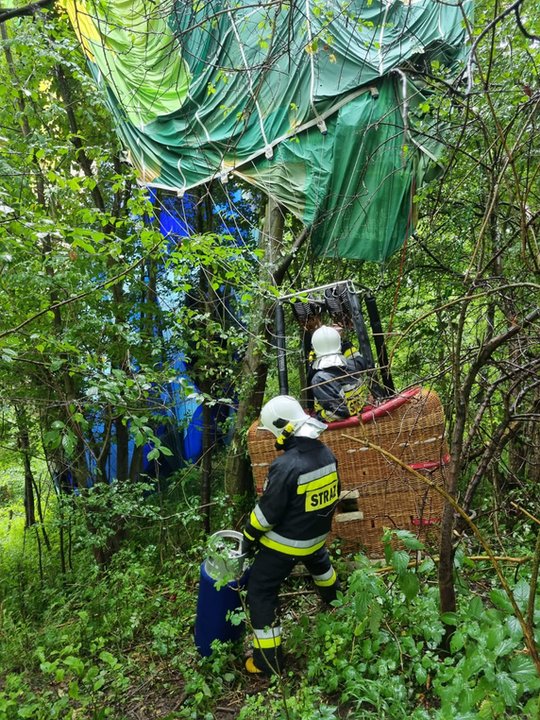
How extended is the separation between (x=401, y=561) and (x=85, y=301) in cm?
319

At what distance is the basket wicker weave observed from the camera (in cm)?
325

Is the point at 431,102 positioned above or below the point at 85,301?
above

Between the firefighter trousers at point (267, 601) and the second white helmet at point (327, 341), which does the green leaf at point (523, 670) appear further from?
the second white helmet at point (327, 341)

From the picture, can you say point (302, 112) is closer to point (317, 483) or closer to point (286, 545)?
point (317, 483)

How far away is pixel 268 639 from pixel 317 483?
98 cm

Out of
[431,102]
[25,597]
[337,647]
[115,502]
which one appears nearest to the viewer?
[337,647]

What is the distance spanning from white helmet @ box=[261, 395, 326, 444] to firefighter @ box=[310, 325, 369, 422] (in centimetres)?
64

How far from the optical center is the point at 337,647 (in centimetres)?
245

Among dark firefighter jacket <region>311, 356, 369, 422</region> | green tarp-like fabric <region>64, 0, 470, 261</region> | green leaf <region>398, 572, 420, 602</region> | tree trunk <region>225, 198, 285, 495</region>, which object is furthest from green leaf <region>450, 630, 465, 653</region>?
green tarp-like fabric <region>64, 0, 470, 261</region>

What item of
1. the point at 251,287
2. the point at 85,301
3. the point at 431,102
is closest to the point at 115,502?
the point at 85,301

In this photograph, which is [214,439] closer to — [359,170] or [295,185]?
[295,185]

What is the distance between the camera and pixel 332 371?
3771 mm

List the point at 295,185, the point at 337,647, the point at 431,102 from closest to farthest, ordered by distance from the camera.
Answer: the point at 337,647, the point at 431,102, the point at 295,185

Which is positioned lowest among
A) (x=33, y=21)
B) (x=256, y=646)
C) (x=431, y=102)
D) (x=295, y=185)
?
(x=256, y=646)
